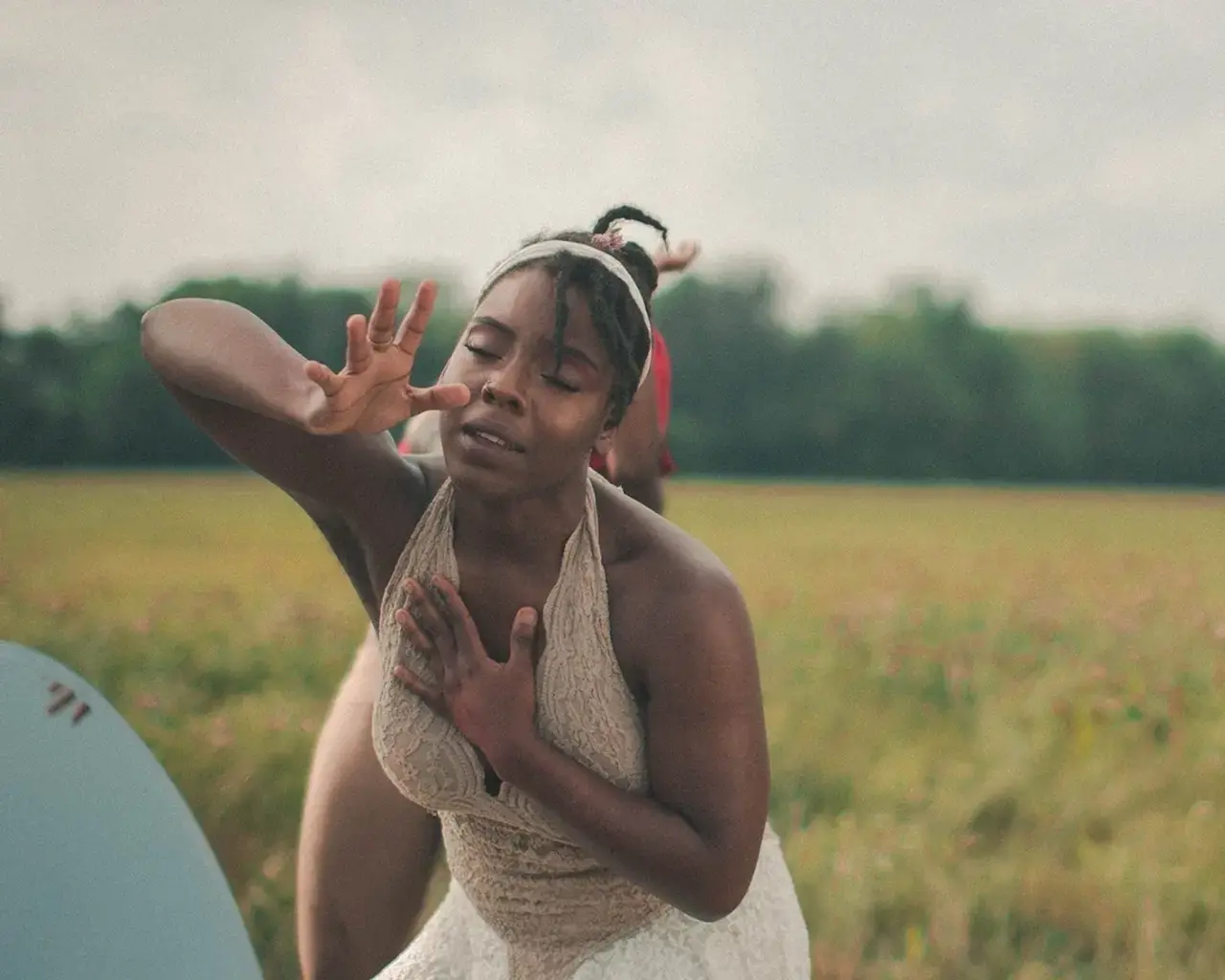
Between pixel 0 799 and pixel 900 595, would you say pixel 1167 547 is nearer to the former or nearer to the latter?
pixel 900 595

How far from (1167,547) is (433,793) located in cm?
1350

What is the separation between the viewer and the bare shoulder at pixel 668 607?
6.10 feet

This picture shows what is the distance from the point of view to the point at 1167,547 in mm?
14078

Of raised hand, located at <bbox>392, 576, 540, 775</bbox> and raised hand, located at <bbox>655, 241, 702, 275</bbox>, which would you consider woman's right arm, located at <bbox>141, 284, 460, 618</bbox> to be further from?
raised hand, located at <bbox>655, 241, 702, 275</bbox>

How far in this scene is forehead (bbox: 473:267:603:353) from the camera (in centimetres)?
177

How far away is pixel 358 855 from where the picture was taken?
2.55 meters

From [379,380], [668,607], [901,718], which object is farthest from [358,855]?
[901,718]

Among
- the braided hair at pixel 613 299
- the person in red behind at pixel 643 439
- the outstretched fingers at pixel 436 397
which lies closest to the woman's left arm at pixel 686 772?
the braided hair at pixel 613 299

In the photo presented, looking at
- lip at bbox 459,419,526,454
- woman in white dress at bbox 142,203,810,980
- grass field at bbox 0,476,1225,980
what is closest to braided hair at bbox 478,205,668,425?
woman in white dress at bbox 142,203,810,980

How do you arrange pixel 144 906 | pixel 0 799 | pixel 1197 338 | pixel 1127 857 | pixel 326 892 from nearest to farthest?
pixel 0 799
pixel 144 906
pixel 326 892
pixel 1127 857
pixel 1197 338

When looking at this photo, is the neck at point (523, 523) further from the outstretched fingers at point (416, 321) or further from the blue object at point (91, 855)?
the blue object at point (91, 855)

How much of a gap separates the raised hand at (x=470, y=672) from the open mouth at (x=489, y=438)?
222mm

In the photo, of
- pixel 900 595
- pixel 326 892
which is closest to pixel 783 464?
Answer: pixel 900 595

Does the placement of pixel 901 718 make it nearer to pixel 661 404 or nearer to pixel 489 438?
pixel 661 404
